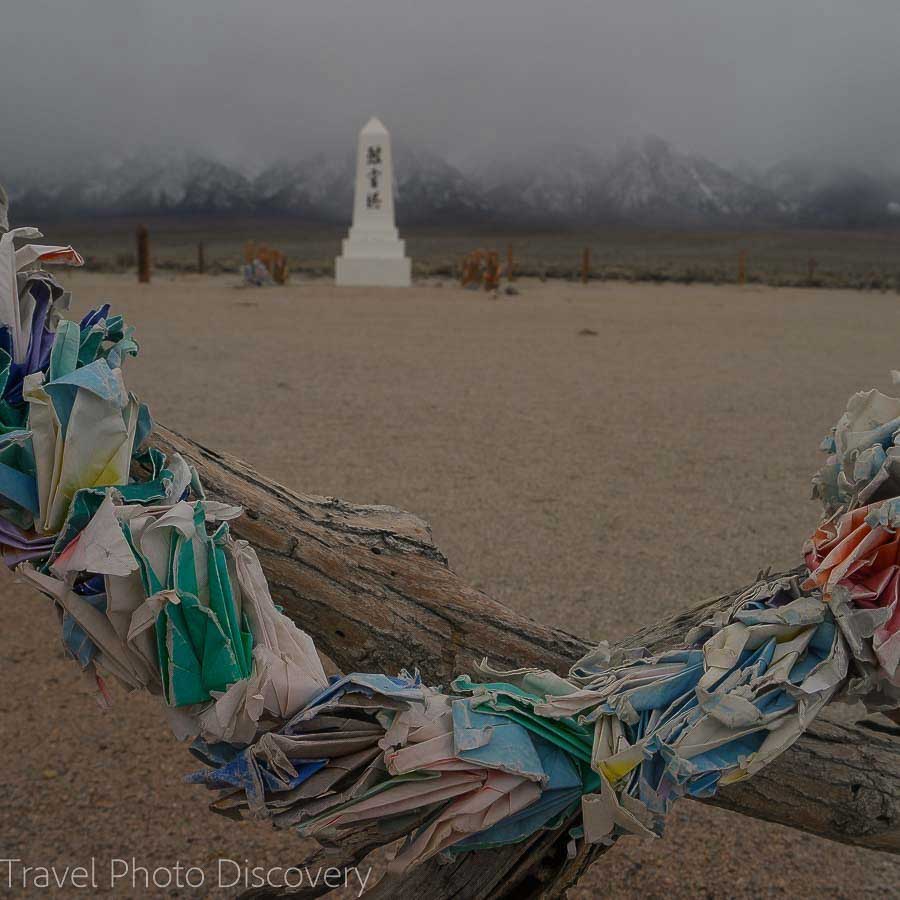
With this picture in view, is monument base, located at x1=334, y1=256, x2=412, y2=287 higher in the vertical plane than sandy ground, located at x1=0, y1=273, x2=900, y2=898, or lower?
higher

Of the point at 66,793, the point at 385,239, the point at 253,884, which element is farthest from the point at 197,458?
the point at 385,239

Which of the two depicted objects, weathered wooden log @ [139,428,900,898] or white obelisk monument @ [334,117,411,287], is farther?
white obelisk monument @ [334,117,411,287]

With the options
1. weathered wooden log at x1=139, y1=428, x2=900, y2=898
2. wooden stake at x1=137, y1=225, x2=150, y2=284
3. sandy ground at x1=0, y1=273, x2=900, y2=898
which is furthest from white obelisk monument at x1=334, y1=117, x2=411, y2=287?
weathered wooden log at x1=139, y1=428, x2=900, y2=898

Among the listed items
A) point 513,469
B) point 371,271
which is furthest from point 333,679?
point 371,271

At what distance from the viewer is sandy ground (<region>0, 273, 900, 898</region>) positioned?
7.58 ft

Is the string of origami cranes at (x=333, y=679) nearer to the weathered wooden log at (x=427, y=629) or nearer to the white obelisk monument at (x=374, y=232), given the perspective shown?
the weathered wooden log at (x=427, y=629)

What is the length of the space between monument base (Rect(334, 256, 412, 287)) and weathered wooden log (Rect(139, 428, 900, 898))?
2044cm

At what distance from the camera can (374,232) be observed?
2200cm

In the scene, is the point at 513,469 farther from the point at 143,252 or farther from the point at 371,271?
the point at 371,271

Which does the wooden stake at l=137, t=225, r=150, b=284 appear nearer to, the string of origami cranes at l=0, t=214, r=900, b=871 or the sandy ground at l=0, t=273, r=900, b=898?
the sandy ground at l=0, t=273, r=900, b=898

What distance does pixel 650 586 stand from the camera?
13.6ft

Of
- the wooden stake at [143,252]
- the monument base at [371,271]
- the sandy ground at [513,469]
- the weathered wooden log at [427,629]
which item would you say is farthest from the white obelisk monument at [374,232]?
the weathered wooden log at [427,629]

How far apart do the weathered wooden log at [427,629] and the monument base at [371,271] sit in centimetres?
2044

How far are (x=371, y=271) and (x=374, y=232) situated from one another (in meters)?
1.09
